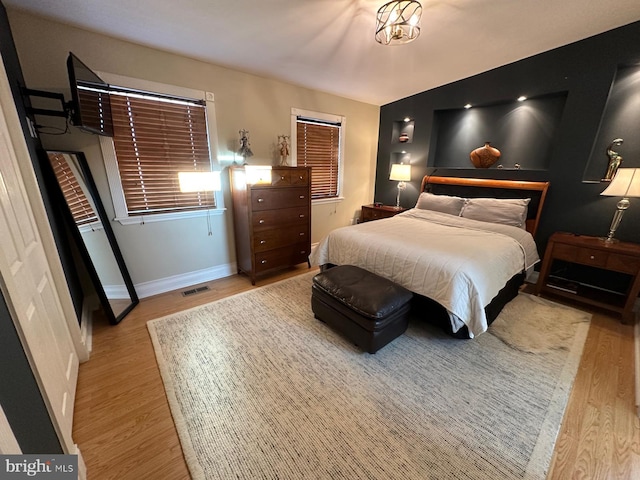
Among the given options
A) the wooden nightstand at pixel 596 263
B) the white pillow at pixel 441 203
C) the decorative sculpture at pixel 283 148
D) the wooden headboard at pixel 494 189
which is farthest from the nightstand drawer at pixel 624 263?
the decorative sculpture at pixel 283 148

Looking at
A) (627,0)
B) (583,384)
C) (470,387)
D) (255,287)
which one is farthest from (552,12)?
(255,287)

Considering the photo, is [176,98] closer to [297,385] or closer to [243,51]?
[243,51]

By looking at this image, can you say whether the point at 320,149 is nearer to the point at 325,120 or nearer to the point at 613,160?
the point at 325,120

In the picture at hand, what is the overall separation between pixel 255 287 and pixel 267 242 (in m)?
0.57

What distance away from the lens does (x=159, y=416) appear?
148cm

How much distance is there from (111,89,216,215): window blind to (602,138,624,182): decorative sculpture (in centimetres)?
422

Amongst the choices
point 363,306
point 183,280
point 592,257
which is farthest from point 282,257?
point 592,257

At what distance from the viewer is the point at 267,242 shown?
3.10m

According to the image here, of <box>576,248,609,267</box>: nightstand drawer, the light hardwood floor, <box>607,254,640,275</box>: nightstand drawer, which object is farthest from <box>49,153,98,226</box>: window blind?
<box>607,254,640,275</box>: nightstand drawer

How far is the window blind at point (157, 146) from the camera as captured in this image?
95.8 inches

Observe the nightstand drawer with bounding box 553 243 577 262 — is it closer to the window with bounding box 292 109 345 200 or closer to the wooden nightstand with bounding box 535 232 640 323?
the wooden nightstand with bounding box 535 232 640 323

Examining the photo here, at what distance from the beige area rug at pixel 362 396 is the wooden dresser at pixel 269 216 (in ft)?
2.93

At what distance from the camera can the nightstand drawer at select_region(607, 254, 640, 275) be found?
7.22 feet

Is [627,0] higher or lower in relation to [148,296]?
higher
